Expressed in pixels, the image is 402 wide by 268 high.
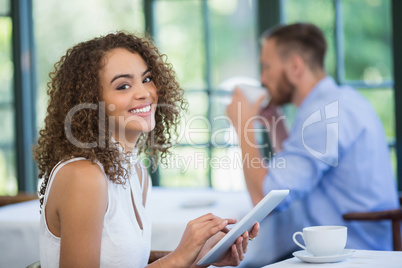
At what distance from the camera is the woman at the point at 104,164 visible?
4.65 ft

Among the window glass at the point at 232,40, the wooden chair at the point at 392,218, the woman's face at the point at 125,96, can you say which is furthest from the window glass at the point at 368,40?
the woman's face at the point at 125,96

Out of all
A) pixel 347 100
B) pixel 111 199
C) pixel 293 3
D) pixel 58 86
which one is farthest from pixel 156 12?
pixel 111 199

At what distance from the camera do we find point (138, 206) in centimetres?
162

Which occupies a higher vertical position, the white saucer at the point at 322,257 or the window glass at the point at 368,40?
the window glass at the point at 368,40

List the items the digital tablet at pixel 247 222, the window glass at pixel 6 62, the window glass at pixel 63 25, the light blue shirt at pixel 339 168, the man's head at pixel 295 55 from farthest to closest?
the window glass at pixel 6 62 < the window glass at pixel 63 25 < the man's head at pixel 295 55 < the light blue shirt at pixel 339 168 < the digital tablet at pixel 247 222

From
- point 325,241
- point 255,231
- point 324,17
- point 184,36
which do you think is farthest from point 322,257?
point 184,36

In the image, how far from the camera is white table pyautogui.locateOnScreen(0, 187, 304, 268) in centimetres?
212

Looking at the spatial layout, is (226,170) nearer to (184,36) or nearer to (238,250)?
(184,36)

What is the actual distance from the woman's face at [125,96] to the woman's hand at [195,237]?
12.9 inches

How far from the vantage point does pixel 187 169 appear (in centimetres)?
379

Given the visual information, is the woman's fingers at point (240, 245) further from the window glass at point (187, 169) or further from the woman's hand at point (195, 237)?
the window glass at point (187, 169)

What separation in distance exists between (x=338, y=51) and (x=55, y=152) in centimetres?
213

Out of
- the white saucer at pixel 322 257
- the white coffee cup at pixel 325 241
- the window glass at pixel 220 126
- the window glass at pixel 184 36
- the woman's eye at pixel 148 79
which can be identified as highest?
the window glass at pixel 184 36

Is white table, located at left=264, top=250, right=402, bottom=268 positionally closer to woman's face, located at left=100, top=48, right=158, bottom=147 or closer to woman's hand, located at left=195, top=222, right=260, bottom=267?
woman's hand, located at left=195, top=222, right=260, bottom=267
